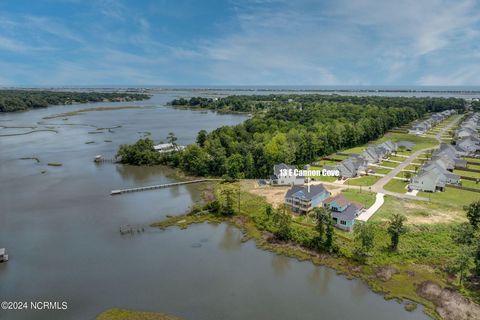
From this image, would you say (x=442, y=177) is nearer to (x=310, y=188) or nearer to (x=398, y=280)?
(x=310, y=188)

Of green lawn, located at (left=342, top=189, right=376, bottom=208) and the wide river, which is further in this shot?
green lawn, located at (left=342, top=189, right=376, bottom=208)

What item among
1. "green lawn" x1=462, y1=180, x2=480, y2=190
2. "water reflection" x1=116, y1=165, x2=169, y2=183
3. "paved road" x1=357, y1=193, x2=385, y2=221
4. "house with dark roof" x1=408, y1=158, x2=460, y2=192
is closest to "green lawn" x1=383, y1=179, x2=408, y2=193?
"house with dark roof" x1=408, y1=158, x2=460, y2=192

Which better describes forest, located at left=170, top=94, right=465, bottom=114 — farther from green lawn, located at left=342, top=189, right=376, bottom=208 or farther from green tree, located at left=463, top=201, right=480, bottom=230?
green tree, located at left=463, top=201, right=480, bottom=230

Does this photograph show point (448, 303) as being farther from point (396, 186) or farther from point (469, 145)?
point (469, 145)

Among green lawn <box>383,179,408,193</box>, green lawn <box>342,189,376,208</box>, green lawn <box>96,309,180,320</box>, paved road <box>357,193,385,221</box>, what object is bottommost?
green lawn <box>96,309,180,320</box>

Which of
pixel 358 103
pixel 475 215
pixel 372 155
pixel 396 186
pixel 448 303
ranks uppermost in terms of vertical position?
pixel 358 103

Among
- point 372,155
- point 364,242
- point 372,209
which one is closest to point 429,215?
point 372,209
